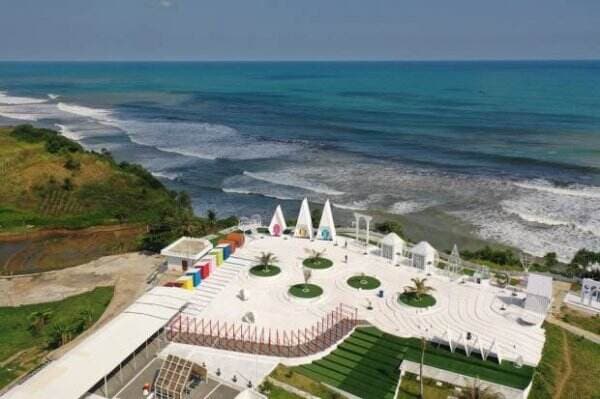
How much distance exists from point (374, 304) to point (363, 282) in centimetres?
264

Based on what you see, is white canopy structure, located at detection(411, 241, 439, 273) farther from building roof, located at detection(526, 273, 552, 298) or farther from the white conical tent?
the white conical tent

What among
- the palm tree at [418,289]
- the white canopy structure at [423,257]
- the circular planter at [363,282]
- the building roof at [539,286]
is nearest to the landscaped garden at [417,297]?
the palm tree at [418,289]

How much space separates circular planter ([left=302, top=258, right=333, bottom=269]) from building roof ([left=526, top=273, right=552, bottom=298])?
1439cm

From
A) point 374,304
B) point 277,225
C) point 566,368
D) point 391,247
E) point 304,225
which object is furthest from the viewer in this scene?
point 277,225

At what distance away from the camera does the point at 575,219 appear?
6047cm

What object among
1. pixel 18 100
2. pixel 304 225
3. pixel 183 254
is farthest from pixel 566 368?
pixel 18 100

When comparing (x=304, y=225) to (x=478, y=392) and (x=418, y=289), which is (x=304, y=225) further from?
(x=478, y=392)

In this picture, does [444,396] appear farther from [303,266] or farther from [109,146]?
[109,146]

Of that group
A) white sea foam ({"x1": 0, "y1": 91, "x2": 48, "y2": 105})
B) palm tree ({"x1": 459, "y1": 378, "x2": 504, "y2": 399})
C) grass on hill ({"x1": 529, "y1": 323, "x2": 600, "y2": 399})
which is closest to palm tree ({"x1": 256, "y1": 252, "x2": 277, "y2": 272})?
palm tree ({"x1": 459, "y1": 378, "x2": 504, "y2": 399})

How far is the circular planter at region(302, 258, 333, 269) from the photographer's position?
128ft

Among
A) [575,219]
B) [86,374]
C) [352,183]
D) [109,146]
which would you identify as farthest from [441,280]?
[109,146]

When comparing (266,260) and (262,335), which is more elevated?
(266,260)

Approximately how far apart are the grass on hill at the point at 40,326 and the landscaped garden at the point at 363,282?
58.9ft

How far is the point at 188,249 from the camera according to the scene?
40406 millimetres
